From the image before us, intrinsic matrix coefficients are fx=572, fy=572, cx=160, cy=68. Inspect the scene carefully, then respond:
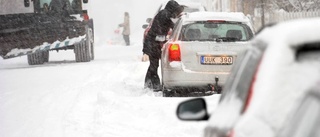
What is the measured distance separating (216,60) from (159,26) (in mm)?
2088

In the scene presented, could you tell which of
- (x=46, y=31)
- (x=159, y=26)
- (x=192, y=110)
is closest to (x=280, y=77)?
(x=192, y=110)

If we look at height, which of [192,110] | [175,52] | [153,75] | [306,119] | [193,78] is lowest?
[153,75]

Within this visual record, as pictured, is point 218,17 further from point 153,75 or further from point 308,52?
point 308,52

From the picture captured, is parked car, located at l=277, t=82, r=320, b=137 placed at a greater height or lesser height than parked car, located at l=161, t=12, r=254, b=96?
greater

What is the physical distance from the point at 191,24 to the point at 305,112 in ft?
24.6

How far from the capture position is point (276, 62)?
1.73 m

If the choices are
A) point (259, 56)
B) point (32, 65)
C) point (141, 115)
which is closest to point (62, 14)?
point (32, 65)

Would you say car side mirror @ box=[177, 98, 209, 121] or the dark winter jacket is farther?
the dark winter jacket

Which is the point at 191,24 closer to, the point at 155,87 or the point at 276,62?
the point at 155,87

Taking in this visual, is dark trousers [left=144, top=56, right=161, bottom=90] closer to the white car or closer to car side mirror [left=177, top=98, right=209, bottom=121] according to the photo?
car side mirror [left=177, top=98, right=209, bottom=121]

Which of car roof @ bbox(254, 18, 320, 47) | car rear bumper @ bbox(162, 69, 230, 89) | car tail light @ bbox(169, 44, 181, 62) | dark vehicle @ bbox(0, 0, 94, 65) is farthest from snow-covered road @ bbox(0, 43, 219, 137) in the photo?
car roof @ bbox(254, 18, 320, 47)

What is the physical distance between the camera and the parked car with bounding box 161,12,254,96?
8.63 m

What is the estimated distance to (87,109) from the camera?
852 cm

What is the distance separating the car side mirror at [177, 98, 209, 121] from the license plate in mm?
6066
